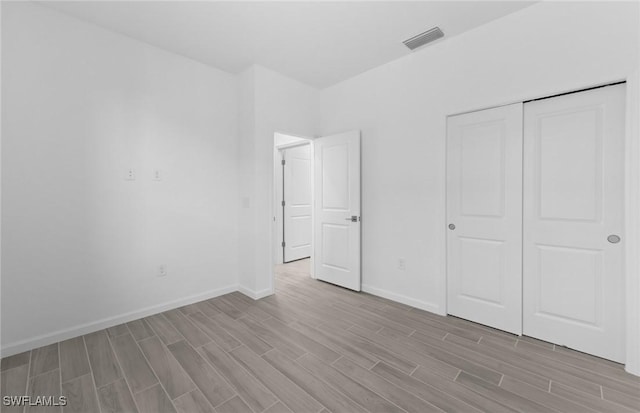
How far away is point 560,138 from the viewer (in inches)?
88.3

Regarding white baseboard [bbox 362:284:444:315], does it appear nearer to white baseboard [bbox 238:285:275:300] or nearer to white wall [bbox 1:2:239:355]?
white baseboard [bbox 238:285:275:300]

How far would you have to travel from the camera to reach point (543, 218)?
233 cm

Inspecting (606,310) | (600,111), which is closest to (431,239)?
(606,310)

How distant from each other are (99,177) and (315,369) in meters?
2.56

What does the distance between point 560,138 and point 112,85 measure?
402 cm

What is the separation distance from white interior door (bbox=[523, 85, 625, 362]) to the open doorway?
10.9 ft

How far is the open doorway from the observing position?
515cm

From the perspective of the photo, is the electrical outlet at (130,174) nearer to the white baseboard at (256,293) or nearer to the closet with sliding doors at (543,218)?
the white baseboard at (256,293)

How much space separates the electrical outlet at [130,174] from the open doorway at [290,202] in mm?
2577

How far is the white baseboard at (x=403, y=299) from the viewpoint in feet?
9.68

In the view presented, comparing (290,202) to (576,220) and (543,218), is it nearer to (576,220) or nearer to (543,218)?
(543,218)

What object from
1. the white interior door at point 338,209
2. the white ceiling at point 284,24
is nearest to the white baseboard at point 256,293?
the white interior door at point 338,209

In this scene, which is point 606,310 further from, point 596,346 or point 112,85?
point 112,85

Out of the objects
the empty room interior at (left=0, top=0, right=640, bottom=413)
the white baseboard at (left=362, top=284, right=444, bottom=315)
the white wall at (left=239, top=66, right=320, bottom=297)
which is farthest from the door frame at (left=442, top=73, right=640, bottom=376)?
the white wall at (left=239, top=66, right=320, bottom=297)
